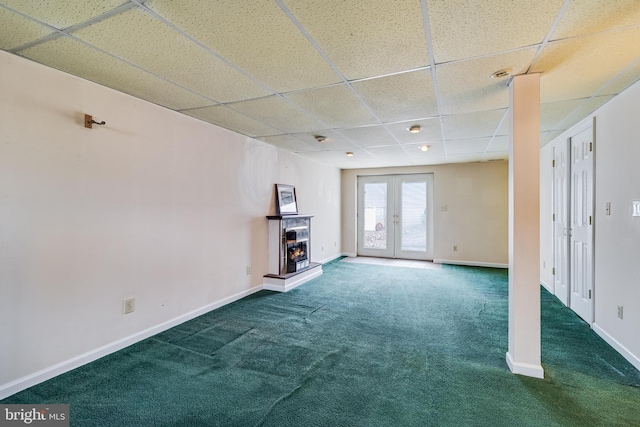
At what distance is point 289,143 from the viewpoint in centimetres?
461

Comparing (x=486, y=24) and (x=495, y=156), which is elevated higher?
(x=495, y=156)

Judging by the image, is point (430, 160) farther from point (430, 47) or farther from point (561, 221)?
point (430, 47)

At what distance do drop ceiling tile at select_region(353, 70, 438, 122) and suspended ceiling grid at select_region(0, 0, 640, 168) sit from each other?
16mm

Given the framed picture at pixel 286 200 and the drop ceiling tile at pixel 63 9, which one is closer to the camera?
the drop ceiling tile at pixel 63 9

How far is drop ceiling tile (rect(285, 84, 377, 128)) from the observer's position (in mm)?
2607

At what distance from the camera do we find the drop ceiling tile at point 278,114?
2877 mm

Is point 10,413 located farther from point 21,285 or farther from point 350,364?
point 350,364

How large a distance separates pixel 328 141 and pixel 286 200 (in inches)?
52.4

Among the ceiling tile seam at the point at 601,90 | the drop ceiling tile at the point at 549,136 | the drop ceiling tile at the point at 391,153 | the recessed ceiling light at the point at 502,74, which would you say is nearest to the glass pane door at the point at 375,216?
the drop ceiling tile at the point at 391,153

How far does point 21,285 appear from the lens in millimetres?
2018

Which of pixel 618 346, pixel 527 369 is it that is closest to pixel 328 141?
pixel 527 369

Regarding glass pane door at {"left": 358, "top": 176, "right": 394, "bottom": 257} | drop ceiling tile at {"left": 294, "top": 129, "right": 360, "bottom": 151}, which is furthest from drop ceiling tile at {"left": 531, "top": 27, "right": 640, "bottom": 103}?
glass pane door at {"left": 358, "top": 176, "right": 394, "bottom": 257}

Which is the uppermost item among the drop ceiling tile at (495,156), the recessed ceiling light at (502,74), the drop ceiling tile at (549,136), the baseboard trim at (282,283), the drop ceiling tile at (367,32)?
the drop ceiling tile at (495,156)

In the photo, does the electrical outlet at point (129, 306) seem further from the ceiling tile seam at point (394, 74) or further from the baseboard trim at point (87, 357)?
the ceiling tile seam at point (394, 74)
